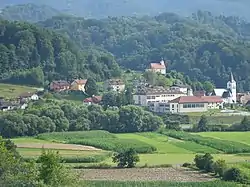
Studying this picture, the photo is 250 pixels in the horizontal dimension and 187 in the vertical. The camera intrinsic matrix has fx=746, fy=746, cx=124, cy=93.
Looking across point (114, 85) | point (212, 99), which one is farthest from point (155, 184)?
point (114, 85)

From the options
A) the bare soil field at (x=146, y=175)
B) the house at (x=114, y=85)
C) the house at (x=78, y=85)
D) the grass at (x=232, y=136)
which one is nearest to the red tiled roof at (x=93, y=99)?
the house at (x=78, y=85)

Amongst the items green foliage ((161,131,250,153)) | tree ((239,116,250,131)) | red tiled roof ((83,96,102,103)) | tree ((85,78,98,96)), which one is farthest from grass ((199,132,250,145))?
tree ((85,78,98,96))

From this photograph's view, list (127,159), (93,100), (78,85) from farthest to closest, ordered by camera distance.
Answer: (78,85)
(93,100)
(127,159)

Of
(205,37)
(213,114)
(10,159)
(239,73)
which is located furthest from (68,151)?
(205,37)

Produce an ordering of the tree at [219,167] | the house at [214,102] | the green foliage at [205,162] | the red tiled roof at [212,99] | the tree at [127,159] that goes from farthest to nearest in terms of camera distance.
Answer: the house at [214,102] → the red tiled roof at [212,99] → the tree at [127,159] → the green foliage at [205,162] → the tree at [219,167]

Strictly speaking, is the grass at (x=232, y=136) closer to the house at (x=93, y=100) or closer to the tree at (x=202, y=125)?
the tree at (x=202, y=125)

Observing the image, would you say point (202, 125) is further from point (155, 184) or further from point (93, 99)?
point (155, 184)

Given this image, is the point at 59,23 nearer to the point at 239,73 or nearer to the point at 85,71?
the point at 239,73
